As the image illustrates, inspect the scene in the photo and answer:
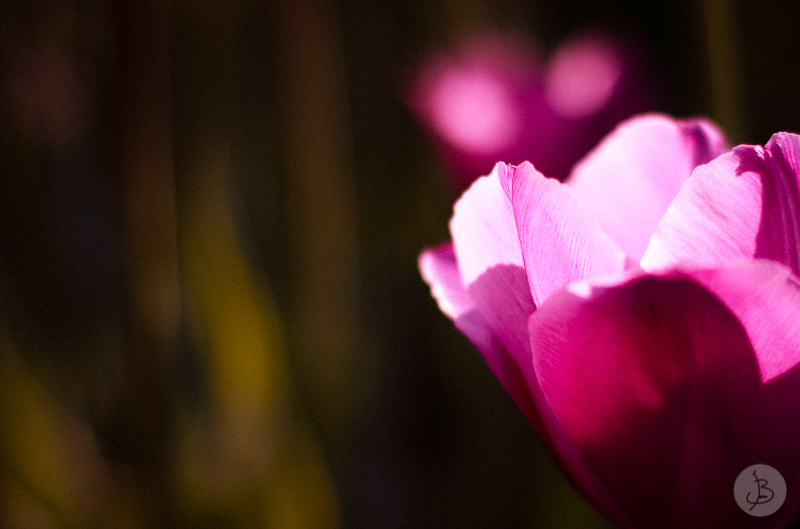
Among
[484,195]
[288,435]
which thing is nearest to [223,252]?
[288,435]

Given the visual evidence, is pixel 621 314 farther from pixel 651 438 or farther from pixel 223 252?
pixel 223 252

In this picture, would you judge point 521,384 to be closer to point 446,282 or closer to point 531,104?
point 446,282

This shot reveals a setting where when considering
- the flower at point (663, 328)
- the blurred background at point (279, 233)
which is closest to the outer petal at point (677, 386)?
the flower at point (663, 328)

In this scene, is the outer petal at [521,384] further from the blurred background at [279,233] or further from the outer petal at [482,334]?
the blurred background at [279,233]

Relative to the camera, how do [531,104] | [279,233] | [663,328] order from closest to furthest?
[663,328] → [531,104] → [279,233]

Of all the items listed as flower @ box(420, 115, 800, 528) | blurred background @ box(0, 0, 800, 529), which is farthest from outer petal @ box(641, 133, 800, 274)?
blurred background @ box(0, 0, 800, 529)

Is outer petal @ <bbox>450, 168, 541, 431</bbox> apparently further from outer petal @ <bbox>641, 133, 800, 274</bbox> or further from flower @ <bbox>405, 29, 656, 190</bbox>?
flower @ <bbox>405, 29, 656, 190</bbox>

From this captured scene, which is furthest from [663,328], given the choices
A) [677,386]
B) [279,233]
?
[279,233]
